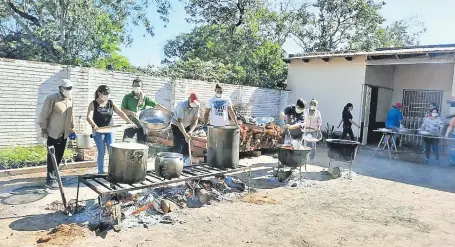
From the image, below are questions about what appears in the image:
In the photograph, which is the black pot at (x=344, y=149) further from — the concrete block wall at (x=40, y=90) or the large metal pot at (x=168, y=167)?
the concrete block wall at (x=40, y=90)

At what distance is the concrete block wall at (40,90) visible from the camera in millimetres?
7086

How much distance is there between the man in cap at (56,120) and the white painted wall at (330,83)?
1112cm

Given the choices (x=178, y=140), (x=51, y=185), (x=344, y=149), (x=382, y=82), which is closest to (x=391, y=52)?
(x=382, y=82)

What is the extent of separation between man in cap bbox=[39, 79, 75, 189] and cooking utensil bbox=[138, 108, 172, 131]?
47.8 inches

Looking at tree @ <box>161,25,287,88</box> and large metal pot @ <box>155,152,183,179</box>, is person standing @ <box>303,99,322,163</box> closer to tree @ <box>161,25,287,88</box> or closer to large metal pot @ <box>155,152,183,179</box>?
large metal pot @ <box>155,152,183,179</box>

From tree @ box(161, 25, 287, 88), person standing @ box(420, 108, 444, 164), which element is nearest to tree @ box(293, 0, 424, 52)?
tree @ box(161, 25, 287, 88)

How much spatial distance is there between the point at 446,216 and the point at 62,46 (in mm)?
13818

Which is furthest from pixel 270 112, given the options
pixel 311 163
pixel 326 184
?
pixel 326 184

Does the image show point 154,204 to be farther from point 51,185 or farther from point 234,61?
point 234,61

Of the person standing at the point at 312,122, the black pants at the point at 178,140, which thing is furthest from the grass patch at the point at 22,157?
the person standing at the point at 312,122

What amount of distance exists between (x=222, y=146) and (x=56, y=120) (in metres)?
2.71

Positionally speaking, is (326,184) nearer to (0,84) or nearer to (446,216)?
(446,216)

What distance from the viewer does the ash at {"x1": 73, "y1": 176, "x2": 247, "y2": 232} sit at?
4.19 meters

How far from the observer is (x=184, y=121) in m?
6.29
